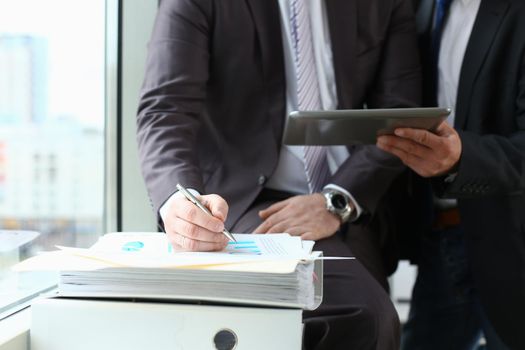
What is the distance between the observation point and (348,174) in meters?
1.34

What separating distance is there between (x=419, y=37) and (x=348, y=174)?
1.67ft

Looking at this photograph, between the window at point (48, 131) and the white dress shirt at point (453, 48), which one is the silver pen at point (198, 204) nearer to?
the window at point (48, 131)

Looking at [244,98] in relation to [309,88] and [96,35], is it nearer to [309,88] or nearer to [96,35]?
[309,88]

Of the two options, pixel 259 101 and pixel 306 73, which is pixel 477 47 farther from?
pixel 259 101

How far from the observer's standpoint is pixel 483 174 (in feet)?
4.33

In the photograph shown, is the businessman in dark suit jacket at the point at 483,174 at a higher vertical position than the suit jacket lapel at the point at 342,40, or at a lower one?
lower

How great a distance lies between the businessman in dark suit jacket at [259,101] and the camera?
1256 mm

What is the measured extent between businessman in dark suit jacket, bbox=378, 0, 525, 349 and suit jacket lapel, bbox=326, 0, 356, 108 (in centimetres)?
22

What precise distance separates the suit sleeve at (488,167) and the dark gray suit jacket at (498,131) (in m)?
0.02

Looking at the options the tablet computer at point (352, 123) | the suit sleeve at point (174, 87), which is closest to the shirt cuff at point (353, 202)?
the tablet computer at point (352, 123)

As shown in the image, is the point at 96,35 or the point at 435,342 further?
the point at 435,342

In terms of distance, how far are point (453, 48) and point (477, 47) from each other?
0.09 meters

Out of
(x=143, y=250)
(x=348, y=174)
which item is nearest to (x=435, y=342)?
(x=348, y=174)

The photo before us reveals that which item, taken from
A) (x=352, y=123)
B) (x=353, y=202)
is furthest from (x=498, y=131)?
(x=352, y=123)
